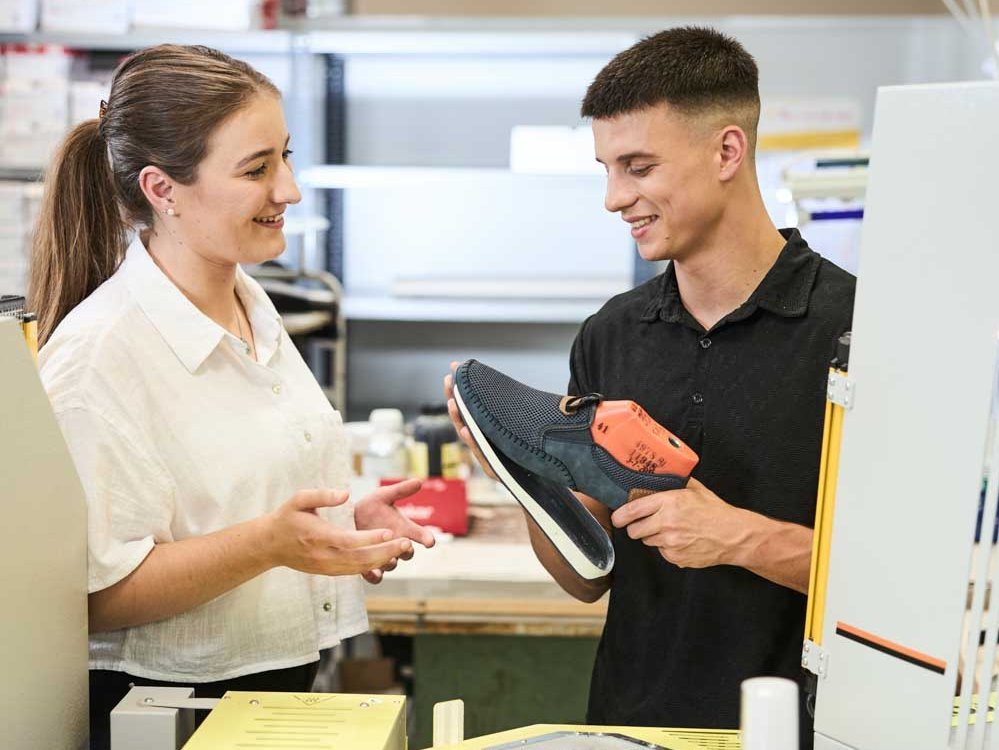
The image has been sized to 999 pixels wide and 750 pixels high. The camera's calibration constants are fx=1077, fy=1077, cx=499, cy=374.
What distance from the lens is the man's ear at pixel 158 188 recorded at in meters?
1.32

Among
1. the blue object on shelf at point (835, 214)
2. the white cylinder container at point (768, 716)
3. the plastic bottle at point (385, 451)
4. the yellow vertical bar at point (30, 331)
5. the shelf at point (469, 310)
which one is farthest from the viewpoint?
the shelf at point (469, 310)

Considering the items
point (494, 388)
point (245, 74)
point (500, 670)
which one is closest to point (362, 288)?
point (500, 670)

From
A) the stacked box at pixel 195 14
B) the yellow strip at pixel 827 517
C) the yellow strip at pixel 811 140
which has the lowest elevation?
the yellow strip at pixel 827 517

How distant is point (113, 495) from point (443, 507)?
53.6 inches

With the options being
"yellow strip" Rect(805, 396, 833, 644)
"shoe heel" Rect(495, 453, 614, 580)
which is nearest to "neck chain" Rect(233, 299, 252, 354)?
"shoe heel" Rect(495, 453, 614, 580)

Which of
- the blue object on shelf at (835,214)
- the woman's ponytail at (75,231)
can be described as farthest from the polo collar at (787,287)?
the blue object on shelf at (835,214)

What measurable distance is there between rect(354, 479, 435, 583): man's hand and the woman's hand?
134 millimetres

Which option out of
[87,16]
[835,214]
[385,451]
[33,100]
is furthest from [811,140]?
[33,100]

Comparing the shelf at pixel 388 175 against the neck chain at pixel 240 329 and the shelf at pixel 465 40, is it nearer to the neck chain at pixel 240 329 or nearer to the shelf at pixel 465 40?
the shelf at pixel 465 40

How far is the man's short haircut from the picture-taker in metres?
1.33

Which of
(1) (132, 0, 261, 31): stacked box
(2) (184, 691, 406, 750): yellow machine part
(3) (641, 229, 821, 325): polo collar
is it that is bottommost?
(2) (184, 691, 406, 750): yellow machine part

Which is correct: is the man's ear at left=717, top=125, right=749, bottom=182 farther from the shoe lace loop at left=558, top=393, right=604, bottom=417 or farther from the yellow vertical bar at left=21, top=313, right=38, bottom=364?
the yellow vertical bar at left=21, top=313, right=38, bottom=364

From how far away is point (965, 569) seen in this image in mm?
784

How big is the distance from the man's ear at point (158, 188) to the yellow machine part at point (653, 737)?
0.75m
